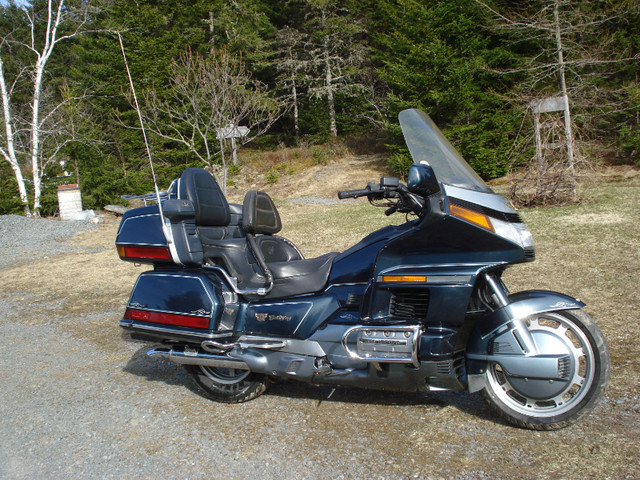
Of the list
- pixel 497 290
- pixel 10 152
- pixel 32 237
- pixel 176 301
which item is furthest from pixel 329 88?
pixel 497 290

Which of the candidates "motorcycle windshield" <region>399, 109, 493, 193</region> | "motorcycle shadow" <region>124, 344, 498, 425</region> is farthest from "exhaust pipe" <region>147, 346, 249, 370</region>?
"motorcycle windshield" <region>399, 109, 493, 193</region>

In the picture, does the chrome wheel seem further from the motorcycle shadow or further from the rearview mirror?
the rearview mirror

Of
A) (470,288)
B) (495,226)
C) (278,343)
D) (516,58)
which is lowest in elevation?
(278,343)

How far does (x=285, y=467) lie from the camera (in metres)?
2.99

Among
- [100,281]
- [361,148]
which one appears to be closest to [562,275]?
[100,281]

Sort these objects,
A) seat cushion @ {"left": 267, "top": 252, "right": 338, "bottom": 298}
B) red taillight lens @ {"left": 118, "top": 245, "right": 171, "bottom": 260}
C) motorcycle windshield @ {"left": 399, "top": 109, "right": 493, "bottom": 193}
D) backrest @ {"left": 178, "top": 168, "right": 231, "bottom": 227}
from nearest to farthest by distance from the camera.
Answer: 1. motorcycle windshield @ {"left": 399, "top": 109, "right": 493, "bottom": 193}
2. seat cushion @ {"left": 267, "top": 252, "right": 338, "bottom": 298}
3. red taillight lens @ {"left": 118, "top": 245, "right": 171, "bottom": 260}
4. backrest @ {"left": 178, "top": 168, "right": 231, "bottom": 227}

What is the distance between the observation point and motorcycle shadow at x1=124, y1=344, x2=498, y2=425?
11.6 feet

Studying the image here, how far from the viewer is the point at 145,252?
157 inches

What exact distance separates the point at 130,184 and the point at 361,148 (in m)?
13.9

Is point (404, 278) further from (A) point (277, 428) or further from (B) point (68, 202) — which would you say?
(B) point (68, 202)

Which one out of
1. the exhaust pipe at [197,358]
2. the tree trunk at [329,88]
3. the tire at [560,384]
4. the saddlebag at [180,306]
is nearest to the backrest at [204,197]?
the saddlebag at [180,306]

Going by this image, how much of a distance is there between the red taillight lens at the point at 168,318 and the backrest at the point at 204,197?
721 millimetres

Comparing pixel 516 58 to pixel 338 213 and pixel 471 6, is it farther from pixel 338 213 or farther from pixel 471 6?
pixel 338 213

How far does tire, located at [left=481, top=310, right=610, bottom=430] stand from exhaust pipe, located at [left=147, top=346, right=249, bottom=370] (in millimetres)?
1661
